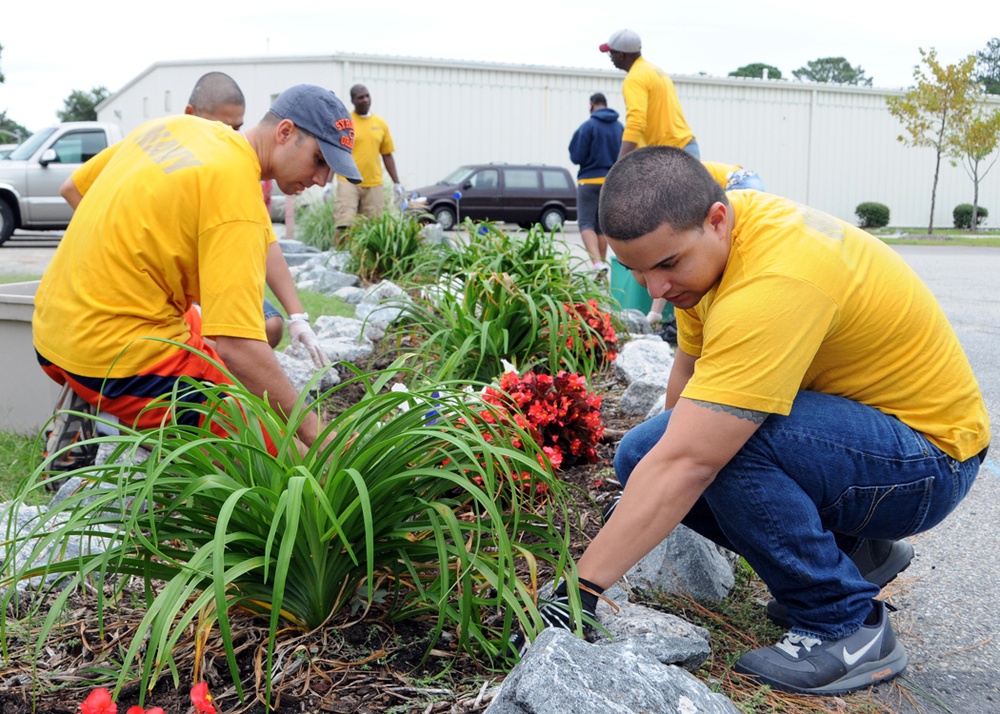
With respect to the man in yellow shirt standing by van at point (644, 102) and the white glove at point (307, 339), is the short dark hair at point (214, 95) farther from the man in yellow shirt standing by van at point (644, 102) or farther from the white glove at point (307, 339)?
the man in yellow shirt standing by van at point (644, 102)

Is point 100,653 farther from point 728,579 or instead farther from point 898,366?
point 898,366

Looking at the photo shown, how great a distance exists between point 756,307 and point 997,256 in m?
16.1

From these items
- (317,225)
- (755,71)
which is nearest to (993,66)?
(755,71)

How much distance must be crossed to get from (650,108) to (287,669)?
584 centimetres

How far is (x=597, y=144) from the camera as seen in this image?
8547 millimetres

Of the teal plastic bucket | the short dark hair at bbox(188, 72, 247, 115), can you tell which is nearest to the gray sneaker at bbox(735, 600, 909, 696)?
the short dark hair at bbox(188, 72, 247, 115)

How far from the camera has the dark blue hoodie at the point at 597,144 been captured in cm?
855

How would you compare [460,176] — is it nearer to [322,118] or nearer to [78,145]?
[78,145]

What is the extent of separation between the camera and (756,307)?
212cm

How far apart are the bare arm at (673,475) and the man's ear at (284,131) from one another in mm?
1675

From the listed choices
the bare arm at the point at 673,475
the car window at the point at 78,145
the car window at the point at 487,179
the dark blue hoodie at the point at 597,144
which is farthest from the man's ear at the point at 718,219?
the car window at the point at 487,179

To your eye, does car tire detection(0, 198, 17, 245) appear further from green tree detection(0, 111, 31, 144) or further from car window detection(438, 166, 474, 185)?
green tree detection(0, 111, 31, 144)

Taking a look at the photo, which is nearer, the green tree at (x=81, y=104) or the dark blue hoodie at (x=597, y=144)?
the dark blue hoodie at (x=597, y=144)

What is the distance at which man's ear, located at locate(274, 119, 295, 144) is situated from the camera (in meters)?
3.13
